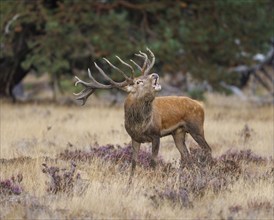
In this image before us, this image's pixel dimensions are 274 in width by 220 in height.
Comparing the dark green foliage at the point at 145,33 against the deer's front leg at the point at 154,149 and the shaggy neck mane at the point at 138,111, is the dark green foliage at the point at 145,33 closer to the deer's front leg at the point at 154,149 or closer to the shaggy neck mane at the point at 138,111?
the deer's front leg at the point at 154,149

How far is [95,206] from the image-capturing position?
A: 8070 millimetres

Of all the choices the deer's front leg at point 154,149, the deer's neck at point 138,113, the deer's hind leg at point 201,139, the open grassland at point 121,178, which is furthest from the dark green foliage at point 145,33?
the deer's neck at point 138,113

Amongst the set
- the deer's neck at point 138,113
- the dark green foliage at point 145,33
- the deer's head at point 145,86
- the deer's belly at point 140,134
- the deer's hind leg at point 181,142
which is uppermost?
the deer's head at point 145,86

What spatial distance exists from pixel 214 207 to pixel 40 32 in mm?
14624

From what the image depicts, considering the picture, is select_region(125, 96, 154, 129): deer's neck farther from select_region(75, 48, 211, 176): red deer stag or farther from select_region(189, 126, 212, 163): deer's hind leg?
select_region(189, 126, 212, 163): deer's hind leg

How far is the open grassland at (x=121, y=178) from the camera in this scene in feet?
26.1

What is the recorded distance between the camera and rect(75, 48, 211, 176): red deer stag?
31.7 feet

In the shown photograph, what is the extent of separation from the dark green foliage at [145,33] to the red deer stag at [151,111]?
29.3 ft

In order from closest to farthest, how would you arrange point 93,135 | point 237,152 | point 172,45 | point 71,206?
point 71,206, point 237,152, point 93,135, point 172,45

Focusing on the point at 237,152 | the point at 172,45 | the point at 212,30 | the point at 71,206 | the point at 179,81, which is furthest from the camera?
the point at 179,81

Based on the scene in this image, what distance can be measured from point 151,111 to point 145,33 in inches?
460

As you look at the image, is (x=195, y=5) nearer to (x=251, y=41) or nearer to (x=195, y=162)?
(x=251, y=41)

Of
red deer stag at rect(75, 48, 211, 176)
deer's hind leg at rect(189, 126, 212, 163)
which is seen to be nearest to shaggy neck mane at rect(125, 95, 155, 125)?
red deer stag at rect(75, 48, 211, 176)

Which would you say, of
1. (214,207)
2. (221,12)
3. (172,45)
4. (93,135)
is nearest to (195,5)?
(221,12)
